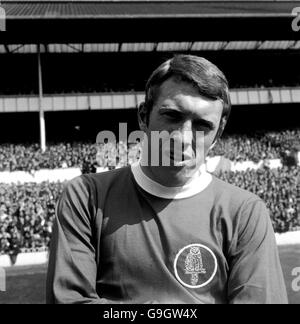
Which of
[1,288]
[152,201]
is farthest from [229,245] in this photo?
[1,288]

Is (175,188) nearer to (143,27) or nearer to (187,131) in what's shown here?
(187,131)

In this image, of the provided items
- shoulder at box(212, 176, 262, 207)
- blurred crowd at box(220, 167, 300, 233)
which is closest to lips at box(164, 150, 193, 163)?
shoulder at box(212, 176, 262, 207)

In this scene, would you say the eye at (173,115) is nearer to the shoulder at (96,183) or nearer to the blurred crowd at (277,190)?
the shoulder at (96,183)

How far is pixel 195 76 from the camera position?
4.09 feet

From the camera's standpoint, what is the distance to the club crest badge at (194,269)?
1270 millimetres

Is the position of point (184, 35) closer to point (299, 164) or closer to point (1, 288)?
point (299, 164)

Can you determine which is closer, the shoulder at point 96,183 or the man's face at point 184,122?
the man's face at point 184,122

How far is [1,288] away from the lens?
8.14 m

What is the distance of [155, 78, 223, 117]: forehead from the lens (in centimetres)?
124

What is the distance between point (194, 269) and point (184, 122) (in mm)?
476

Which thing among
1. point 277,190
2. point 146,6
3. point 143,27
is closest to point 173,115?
point 277,190

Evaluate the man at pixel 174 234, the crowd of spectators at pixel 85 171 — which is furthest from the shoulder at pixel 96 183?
the crowd of spectators at pixel 85 171

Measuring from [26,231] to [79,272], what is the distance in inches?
378

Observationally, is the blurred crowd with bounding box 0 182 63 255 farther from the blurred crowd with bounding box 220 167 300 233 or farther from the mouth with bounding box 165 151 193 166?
the mouth with bounding box 165 151 193 166
